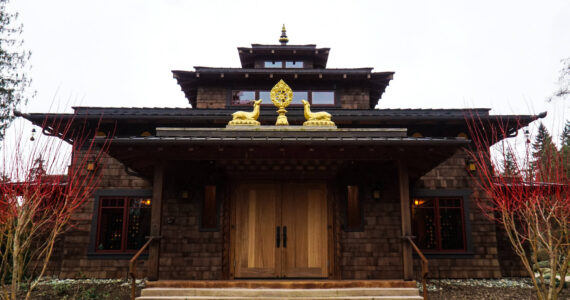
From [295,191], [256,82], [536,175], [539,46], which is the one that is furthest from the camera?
[539,46]

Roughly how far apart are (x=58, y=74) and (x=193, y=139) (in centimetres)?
14286

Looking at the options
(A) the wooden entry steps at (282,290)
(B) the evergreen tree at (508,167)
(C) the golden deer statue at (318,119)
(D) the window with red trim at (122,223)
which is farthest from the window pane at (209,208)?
(B) the evergreen tree at (508,167)

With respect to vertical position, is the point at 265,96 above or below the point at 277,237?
above

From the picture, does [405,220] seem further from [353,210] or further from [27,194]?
[27,194]

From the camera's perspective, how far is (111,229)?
10.7 metres

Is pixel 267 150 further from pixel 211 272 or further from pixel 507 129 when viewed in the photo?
pixel 507 129

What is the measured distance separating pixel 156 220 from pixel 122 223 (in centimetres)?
400

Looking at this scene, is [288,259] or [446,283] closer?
[288,259]

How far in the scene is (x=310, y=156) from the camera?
25.3ft

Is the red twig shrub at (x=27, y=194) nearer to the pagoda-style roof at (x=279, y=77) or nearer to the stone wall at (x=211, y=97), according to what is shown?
the stone wall at (x=211, y=97)

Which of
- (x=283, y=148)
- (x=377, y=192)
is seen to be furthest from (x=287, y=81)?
(x=283, y=148)

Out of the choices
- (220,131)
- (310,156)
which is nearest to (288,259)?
(310,156)

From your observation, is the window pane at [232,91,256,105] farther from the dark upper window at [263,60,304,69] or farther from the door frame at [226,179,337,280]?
the door frame at [226,179,337,280]

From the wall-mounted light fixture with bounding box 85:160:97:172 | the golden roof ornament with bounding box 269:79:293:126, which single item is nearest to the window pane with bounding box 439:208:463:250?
the golden roof ornament with bounding box 269:79:293:126
